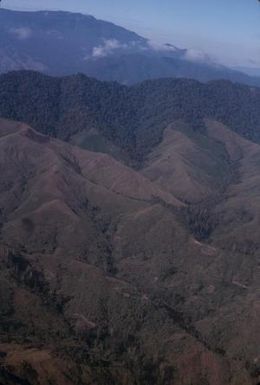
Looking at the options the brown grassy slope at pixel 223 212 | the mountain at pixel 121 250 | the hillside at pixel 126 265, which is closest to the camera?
the hillside at pixel 126 265

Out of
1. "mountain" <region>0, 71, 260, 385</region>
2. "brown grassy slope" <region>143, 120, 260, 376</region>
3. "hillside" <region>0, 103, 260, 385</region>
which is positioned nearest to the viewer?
"hillside" <region>0, 103, 260, 385</region>

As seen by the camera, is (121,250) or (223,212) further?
(223,212)

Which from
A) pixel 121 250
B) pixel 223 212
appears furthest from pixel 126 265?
pixel 223 212

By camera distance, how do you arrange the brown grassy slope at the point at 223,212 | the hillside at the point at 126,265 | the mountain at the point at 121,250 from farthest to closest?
the brown grassy slope at the point at 223,212, the mountain at the point at 121,250, the hillside at the point at 126,265

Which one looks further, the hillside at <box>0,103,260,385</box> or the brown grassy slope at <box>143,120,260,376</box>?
the brown grassy slope at <box>143,120,260,376</box>

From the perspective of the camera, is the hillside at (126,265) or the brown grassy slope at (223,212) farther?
the brown grassy slope at (223,212)

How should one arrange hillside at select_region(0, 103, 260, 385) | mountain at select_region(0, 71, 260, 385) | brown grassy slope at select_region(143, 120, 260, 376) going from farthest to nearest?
brown grassy slope at select_region(143, 120, 260, 376)
mountain at select_region(0, 71, 260, 385)
hillside at select_region(0, 103, 260, 385)

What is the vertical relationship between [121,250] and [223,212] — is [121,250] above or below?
above

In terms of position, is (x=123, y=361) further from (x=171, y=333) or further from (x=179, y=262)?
(x=179, y=262)

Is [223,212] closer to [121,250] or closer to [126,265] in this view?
[121,250]
